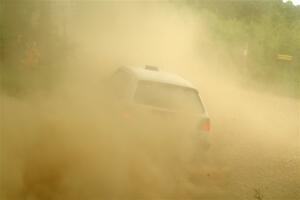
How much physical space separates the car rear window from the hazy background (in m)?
0.80

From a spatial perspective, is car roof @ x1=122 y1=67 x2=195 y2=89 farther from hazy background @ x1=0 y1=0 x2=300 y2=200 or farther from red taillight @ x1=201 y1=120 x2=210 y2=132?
hazy background @ x1=0 y1=0 x2=300 y2=200

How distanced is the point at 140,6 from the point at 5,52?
13860mm

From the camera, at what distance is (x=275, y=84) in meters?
30.5

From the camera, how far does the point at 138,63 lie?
21906 mm

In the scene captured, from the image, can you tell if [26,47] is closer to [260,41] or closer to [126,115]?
[126,115]

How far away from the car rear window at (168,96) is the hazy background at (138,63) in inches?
31.6

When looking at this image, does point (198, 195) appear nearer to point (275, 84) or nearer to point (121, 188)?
point (121, 188)

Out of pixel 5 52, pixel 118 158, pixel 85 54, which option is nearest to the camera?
pixel 118 158

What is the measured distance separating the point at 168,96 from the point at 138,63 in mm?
12298

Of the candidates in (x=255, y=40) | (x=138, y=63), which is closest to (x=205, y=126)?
(x=138, y=63)

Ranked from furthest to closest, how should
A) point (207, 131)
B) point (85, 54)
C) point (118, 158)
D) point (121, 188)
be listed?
point (85, 54), point (207, 131), point (118, 158), point (121, 188)

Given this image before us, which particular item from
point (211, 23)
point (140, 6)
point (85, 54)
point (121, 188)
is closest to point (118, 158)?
point (121, 188)

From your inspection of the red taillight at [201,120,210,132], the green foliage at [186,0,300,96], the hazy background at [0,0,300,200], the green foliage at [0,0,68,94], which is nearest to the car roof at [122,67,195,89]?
the red taillight at [201,120,210,132]

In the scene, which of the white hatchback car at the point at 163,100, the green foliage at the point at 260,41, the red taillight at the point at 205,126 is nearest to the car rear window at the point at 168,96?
the white hatchback car at the point at 163,100
